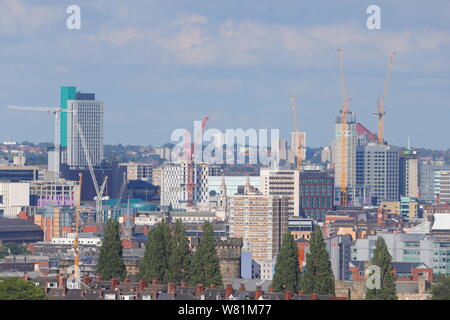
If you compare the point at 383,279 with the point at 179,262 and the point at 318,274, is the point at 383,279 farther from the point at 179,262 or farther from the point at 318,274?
the point at 179,262

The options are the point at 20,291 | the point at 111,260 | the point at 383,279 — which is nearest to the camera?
the point at 20,291

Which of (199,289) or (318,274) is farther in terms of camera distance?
(318,274)

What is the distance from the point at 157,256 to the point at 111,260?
2.45 meters

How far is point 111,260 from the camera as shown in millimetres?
65625

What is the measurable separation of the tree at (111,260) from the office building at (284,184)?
109m

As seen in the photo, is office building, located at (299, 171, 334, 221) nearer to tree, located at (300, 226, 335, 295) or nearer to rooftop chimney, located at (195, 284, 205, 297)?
tree, located at (300, 226, 335, 295)

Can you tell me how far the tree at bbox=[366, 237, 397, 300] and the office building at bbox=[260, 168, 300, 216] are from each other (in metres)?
115

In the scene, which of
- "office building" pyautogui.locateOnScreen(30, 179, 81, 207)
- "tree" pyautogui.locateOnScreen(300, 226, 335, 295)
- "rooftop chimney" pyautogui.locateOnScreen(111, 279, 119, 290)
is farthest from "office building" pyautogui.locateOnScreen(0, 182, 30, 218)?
"tree" pyautogui.locateOnScreen(300, 226, 335, 295)

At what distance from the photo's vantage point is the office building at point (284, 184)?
178 m

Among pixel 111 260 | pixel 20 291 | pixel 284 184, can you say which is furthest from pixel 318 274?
pixel 284 184

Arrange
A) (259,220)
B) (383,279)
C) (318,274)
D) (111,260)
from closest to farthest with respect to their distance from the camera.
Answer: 1. (383,279)
2. (318,274)
3. (111,260)
4. (259,220)
